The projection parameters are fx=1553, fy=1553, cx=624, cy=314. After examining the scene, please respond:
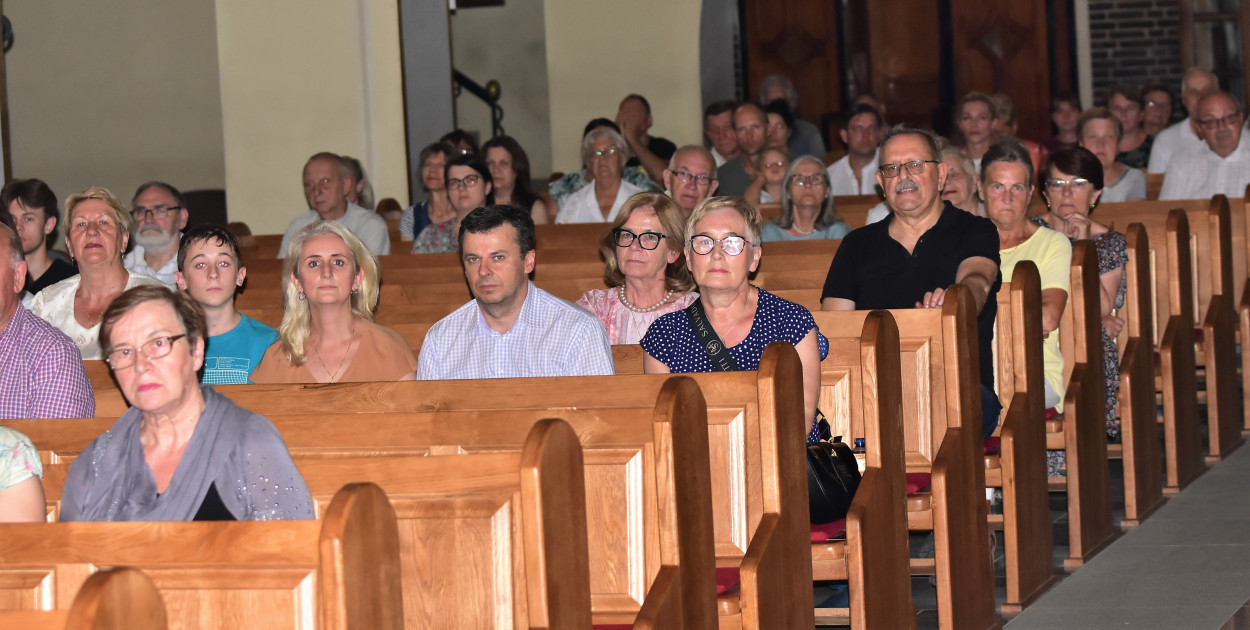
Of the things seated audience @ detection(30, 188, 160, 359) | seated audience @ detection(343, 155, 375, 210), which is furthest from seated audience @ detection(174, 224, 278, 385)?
seated audience @ detection(343, 155, 375, 210)

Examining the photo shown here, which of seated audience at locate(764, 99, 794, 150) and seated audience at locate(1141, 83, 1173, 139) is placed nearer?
seated audience at locate(764, 99, 794, 150)

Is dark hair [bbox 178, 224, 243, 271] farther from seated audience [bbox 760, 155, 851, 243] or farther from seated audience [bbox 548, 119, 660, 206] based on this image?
seated audience [bbox 548, 119, 660, 206]

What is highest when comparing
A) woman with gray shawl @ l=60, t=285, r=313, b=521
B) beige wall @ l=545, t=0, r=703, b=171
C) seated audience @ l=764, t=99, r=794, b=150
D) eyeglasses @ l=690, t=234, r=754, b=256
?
beige wall @ l=545, t=0, r=703, b=171

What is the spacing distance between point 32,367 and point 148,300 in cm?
104

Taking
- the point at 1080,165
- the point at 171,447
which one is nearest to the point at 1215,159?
the point at 1080,165

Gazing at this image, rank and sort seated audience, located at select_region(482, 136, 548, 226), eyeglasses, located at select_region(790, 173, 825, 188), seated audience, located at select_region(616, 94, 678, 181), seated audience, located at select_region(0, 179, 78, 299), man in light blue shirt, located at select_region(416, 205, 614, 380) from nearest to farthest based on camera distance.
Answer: man in light blue shirt, located at select_region(416, 205, 614, 380) < seated audience, located at select_region(0, 179, 78, 299) < eyeglasses, located at select_region(790, 173, 825, 188) < seated audience, located at select_region(482, 136, 548, 226) < seated audience, located at select_region(616, 94, 678, 181)

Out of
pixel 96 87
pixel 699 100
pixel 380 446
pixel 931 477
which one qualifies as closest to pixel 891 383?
pixel 931 477

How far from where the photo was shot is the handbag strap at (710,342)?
4.00m

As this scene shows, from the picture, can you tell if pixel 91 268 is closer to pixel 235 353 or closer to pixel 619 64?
pixel 235 353

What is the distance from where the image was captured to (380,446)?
3232mm

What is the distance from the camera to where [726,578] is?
11.3ft

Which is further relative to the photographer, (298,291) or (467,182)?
(467,182)

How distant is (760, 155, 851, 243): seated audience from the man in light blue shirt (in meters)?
2.36

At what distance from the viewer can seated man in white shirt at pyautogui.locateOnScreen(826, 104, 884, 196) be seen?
8.88m
